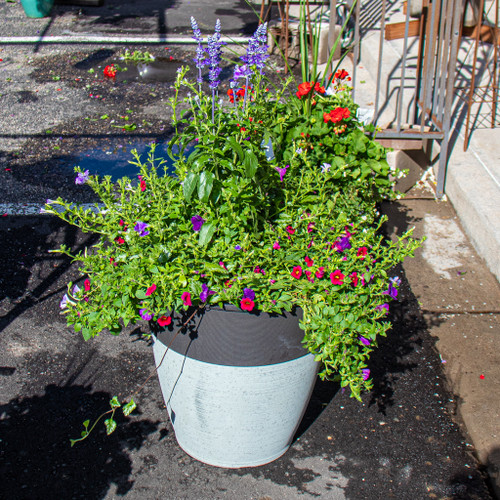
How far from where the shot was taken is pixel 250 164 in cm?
219

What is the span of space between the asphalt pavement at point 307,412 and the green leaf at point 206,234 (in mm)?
1133

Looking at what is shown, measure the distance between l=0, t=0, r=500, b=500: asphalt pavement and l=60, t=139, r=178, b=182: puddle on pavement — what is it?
290 millimetres

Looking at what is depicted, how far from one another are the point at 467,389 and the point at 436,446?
463 millimetres

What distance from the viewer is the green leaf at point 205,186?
2.16 meters

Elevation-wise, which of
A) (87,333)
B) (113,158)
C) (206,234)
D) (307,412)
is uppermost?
(206,234)

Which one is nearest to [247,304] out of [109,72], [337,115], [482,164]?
[337,115]

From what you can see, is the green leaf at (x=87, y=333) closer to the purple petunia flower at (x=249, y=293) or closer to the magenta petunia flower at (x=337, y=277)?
the purple petunia flower at (x=249, y=293)

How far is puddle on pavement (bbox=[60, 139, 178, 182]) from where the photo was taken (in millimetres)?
5152

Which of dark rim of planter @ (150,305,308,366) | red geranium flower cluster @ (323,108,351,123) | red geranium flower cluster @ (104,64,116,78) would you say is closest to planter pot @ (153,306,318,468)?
dark rim of planter @ (150,305,308,366)

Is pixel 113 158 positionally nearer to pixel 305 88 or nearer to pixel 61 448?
pixel 305 88

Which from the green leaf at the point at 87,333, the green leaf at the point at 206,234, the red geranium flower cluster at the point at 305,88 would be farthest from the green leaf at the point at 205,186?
the red geranium flower cluster at the point at 305,88

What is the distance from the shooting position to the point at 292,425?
2.58m

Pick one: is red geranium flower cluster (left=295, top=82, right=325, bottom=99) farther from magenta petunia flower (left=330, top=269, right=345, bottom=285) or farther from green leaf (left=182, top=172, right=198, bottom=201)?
magenta petunia flower (left=330, top=269, right=345, bottom=285)

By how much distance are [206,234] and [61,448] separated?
4.39 feet
